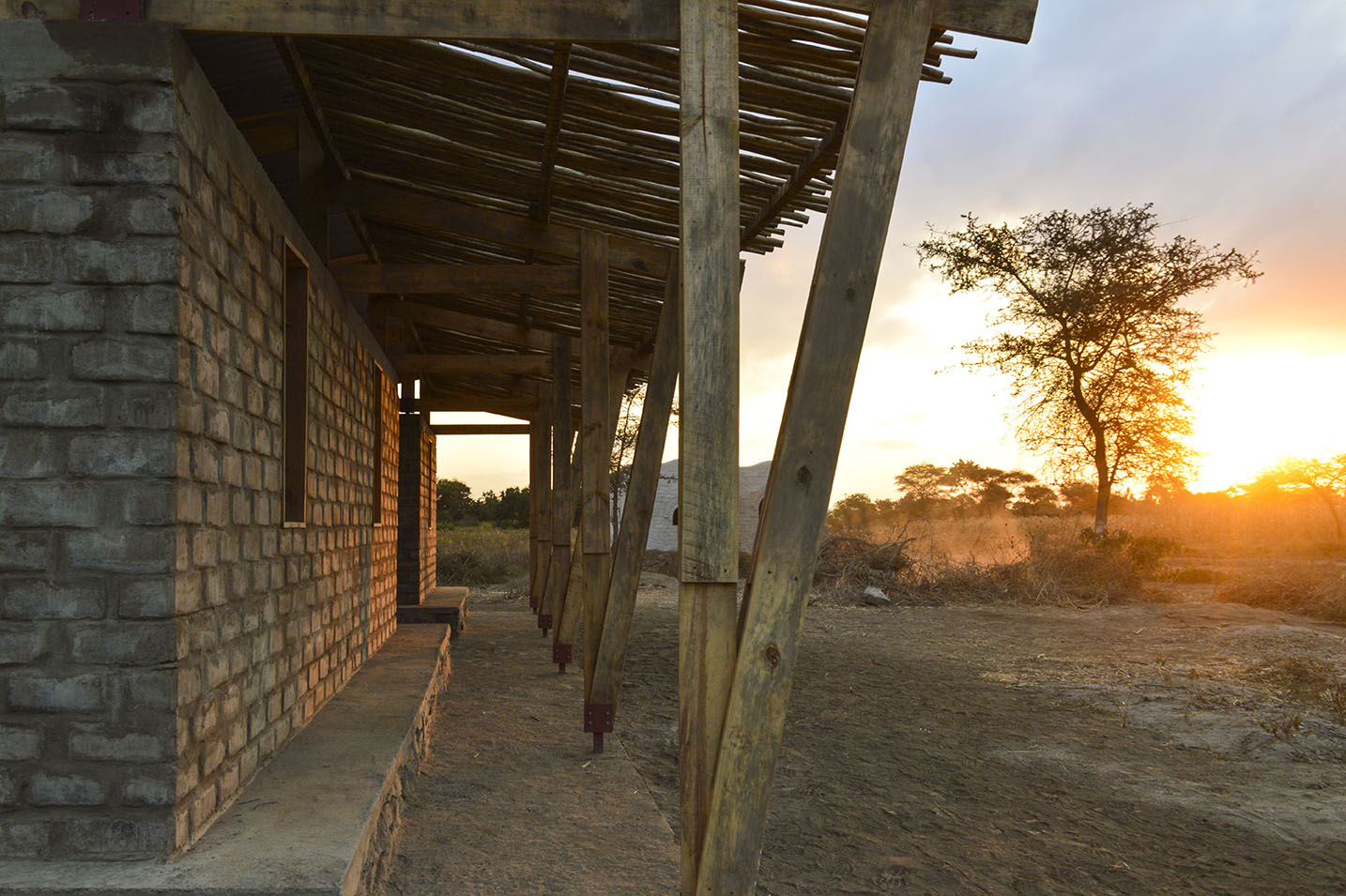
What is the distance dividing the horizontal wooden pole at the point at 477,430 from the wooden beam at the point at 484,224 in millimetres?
8007

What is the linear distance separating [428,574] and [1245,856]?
10.6 m

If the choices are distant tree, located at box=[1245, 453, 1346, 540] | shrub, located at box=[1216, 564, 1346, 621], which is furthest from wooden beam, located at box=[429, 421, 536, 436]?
distant tree, located at box=[1245, 453, 1346, 540]

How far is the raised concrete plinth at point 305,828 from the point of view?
9.21 feet

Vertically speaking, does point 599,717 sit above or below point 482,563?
below

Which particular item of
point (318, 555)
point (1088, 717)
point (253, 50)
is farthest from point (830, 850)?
point (253, 50)

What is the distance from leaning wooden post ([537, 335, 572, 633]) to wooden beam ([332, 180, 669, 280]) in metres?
2.80

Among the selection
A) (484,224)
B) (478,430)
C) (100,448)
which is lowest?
(100,448)

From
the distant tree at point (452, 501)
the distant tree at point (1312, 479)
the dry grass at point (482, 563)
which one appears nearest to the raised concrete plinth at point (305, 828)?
the dry grass at point (482, 563)

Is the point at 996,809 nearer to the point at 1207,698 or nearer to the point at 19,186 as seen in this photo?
the point at 1207,698

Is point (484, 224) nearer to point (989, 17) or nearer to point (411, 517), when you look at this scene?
point (989, 17)

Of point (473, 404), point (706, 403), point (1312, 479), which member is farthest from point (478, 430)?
point (1312, 479)

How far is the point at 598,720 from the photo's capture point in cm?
616

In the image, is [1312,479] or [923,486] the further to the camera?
[923,486]

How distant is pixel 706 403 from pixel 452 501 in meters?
34.8
